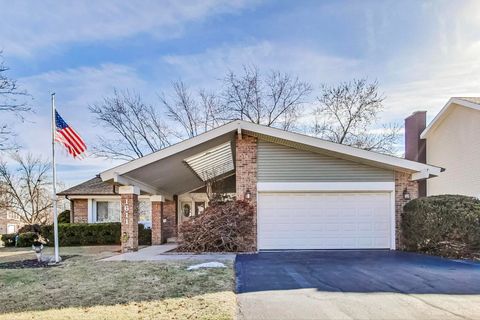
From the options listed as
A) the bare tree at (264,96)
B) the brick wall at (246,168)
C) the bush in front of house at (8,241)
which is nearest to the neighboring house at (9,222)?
the bush in front of house at (8,241)

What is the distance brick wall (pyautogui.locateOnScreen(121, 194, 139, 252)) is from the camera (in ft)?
43.8

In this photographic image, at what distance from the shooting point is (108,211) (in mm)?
21438

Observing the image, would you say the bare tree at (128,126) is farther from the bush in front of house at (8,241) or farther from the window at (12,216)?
the bush in front of house at (8,241)

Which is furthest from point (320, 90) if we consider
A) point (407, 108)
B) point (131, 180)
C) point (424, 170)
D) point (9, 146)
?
point (9, 146)

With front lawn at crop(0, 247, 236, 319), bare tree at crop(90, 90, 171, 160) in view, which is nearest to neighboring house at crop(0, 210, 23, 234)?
bare tree at crop(90, 90, 171, 160)

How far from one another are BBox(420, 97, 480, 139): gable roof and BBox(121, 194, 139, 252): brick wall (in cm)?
1433

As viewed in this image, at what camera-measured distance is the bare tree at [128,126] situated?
2739 cm

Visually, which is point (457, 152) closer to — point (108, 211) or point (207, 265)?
point (207, 265)

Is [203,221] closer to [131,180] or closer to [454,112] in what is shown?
[131,180]

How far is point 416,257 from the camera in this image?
451 inches

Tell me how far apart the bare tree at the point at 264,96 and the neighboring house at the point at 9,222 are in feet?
60.0

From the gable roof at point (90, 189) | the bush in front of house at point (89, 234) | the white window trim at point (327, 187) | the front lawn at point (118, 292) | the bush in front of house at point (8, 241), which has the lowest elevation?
the bush in front of house at point (8, 241)

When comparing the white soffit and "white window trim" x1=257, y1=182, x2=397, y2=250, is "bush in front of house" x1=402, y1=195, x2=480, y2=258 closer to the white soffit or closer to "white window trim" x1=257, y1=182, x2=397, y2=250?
"white window trim" x1=257, y1=182, x2=397, y2=250

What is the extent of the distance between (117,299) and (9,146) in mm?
7621
